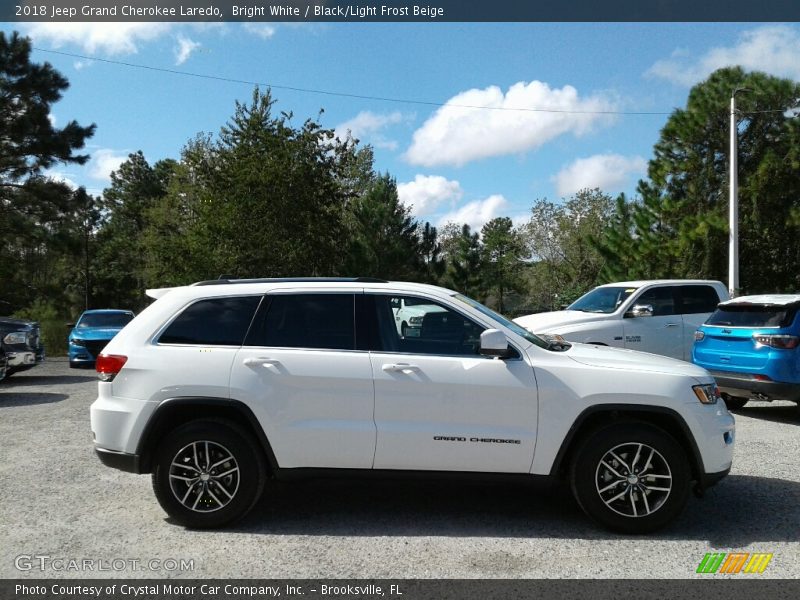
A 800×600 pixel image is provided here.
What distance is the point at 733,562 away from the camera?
4328 mm

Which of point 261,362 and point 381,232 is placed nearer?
point 261,362

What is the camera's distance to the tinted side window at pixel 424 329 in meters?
5.02

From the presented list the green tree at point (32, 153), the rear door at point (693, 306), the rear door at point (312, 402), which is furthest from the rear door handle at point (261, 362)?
the green tree at point (32, 153)

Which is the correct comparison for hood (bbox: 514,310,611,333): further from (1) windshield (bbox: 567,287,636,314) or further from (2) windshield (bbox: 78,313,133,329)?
(2) windshield (bbox: 78,313,133,329)

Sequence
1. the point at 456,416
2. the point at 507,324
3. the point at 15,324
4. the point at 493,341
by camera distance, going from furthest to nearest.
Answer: the point at 15,324, the point at 507,324, the point at 456,416, the point at 493,341

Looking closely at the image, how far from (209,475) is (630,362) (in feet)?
10.2

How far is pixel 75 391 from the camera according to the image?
13.2 meters

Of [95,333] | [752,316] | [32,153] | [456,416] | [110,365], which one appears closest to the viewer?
[456,416]

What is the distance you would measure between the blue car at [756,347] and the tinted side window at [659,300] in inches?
76.0

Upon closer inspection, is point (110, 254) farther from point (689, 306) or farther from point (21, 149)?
point (689, 306)

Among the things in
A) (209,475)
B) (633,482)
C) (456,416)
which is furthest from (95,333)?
(633,482)

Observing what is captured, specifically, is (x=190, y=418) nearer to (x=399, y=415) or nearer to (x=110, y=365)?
(x=110, y=365)

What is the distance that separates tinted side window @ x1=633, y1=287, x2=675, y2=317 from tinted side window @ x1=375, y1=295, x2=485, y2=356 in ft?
24.3

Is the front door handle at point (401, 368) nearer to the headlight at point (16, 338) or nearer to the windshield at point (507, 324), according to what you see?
the windshield at point (507, 324)
